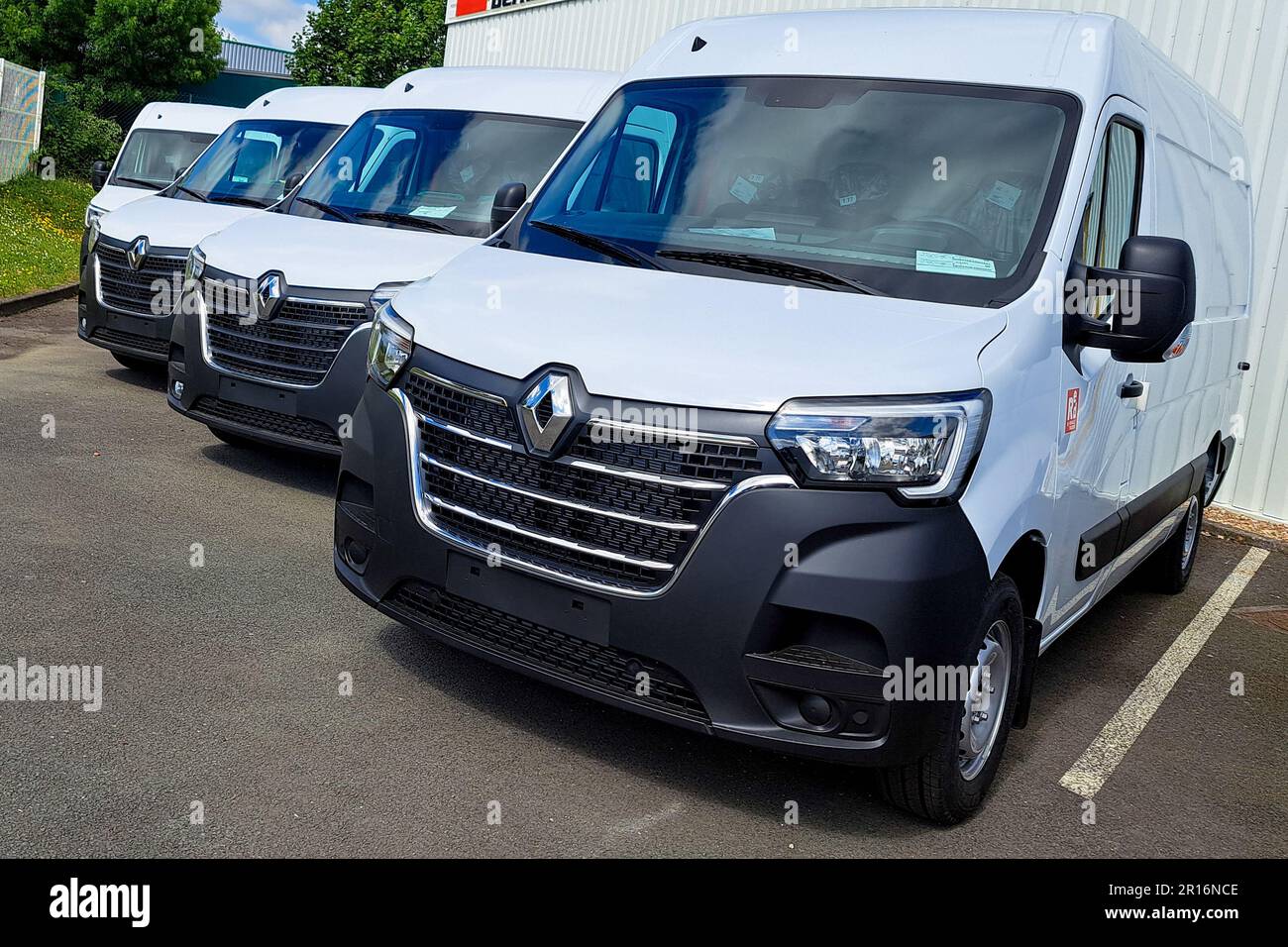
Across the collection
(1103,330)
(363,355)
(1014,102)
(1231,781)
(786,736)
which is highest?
(1014,102)

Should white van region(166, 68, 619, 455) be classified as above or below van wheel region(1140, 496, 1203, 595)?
above

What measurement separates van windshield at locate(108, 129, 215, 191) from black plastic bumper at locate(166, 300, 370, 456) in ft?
23.3

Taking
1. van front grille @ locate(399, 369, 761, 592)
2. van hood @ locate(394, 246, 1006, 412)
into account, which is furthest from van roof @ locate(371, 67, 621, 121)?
van front grille @ locate(399, 369, 761, 592)

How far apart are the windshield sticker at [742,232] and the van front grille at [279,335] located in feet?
8.19

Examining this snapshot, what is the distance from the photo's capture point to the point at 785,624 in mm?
3340

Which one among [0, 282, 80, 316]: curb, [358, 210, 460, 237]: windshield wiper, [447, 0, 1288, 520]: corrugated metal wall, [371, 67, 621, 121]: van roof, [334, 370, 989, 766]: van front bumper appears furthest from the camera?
[0, 282, 80, 316]: curb

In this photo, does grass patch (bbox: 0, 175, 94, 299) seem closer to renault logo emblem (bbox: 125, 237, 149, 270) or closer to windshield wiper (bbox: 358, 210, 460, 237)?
renault logo emblem (bbox: 125, 237, 149, 270)

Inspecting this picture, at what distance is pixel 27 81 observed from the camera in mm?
25422

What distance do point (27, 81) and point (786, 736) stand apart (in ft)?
87.6

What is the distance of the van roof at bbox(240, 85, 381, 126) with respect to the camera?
10039 mm

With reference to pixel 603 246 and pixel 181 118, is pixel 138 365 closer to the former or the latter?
pixel 181 118

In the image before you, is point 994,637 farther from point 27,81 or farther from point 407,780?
point 27,81

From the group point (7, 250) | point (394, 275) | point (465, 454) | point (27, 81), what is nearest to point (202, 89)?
point (27, 81)

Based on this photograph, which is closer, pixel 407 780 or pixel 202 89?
pixel 407 780
